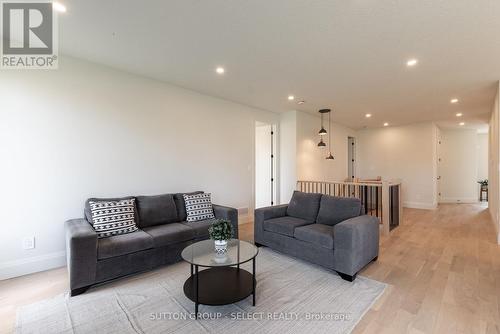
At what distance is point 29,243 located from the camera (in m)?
2.79

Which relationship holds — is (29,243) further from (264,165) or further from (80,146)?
(264,165)

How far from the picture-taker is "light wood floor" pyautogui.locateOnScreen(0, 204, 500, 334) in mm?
1931

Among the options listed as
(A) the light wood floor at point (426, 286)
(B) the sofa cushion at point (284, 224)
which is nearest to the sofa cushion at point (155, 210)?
(A) the light wood floor at point (426, 286)

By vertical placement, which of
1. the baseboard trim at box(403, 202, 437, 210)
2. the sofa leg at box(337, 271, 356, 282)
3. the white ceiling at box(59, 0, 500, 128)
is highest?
the white ceiling at box(59, 0, 500, 128)

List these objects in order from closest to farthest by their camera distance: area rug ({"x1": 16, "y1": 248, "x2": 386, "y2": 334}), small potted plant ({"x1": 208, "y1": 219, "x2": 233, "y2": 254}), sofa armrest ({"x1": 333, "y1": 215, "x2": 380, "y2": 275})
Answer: area rug ({"x1": 16, "y1": 248, "x2": 386, "y2": 334}) < small potted plant ({"x1": 208, "y1": 219, "x2": 233, "y2": 254}) < sofa armrest ({"x1": 333, "y1": 215, "x2": 380, "y2": 275})

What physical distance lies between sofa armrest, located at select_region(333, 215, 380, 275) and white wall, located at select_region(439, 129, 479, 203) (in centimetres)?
750

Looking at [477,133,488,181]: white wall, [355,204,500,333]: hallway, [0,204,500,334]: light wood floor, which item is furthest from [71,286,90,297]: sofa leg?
[477,133,488,181]: white wall

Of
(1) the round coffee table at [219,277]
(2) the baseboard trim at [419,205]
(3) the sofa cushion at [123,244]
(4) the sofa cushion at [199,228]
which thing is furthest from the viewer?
(2) the baseboard trim at [419,205]

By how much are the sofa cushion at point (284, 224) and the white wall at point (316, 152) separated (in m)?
2.48

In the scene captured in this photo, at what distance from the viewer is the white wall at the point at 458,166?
7973 millimetres

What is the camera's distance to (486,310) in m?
2.09

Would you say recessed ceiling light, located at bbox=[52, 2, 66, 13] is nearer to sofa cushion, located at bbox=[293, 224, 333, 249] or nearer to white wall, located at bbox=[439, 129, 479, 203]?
sofa cushion, located at bbox=[293, 224, 333, 249]

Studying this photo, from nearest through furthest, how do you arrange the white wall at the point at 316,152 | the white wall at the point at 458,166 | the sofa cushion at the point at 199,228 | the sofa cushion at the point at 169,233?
the sofa cushion at the point at 169,233
the sofa cushion at the point at 199,228
the white wall at the point at 316,152
the white wall at the point at 458,166

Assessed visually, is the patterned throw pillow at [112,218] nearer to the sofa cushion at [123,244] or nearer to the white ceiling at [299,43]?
the sofa cushion at [123,244]
